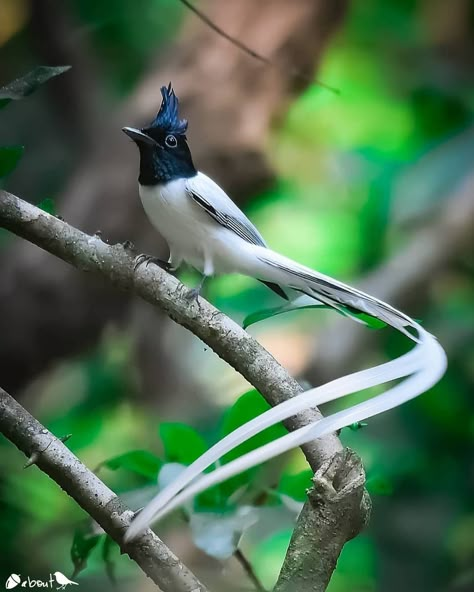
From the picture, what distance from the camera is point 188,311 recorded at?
2.16ft

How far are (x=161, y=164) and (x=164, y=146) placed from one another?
0.02 m

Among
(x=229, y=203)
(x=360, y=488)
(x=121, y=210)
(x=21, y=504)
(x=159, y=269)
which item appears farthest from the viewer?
(x=121, y=210)

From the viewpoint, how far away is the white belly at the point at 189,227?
776mm

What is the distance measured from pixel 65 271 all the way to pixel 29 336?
0.12 m

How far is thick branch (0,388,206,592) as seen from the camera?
1.96 ft

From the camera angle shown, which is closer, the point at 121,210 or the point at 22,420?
the point at 22,420

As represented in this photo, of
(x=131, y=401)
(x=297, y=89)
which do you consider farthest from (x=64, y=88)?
(x=131, y=401)

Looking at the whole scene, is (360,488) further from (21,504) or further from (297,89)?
(297,89)

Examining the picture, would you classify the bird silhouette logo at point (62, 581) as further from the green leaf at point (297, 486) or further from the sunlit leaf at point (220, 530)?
the green leaf at point (297, 486)

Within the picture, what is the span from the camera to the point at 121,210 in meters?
1.18

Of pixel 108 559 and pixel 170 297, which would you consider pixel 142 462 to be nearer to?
pixel 108 559

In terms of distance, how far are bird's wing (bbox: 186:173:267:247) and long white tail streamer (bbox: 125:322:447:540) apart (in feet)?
0.87

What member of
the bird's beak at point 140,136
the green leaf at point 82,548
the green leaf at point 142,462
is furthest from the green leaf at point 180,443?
the bird's beak at point 140,136

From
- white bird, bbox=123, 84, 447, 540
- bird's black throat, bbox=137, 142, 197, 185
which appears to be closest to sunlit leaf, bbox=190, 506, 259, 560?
white bird, bbox=123, 84, 447, 540
